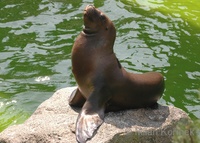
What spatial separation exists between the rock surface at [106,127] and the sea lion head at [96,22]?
0.68 metres

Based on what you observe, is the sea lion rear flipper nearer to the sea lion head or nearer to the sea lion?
the sea lion

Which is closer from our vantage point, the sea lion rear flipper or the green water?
the sea lion rear flipper

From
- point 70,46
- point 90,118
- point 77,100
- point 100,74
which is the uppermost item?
point 100,74

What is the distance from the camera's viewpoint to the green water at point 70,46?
618cm

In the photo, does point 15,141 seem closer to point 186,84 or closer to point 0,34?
point 186,84

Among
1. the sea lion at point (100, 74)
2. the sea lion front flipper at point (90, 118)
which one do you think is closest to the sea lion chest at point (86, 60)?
the sea lion at point (100, 74)

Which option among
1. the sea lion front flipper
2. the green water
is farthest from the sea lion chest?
the green water

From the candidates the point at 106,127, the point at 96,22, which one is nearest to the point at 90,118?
the point at 106,127

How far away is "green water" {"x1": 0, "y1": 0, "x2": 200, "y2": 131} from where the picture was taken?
6.18 meters

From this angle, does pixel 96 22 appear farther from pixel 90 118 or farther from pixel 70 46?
pixel 70 46

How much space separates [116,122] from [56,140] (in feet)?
1.67

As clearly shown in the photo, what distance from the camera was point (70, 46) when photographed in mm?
7477

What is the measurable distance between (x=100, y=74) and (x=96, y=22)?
428 mm

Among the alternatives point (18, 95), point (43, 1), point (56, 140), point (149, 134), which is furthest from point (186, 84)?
point (43, 1)
